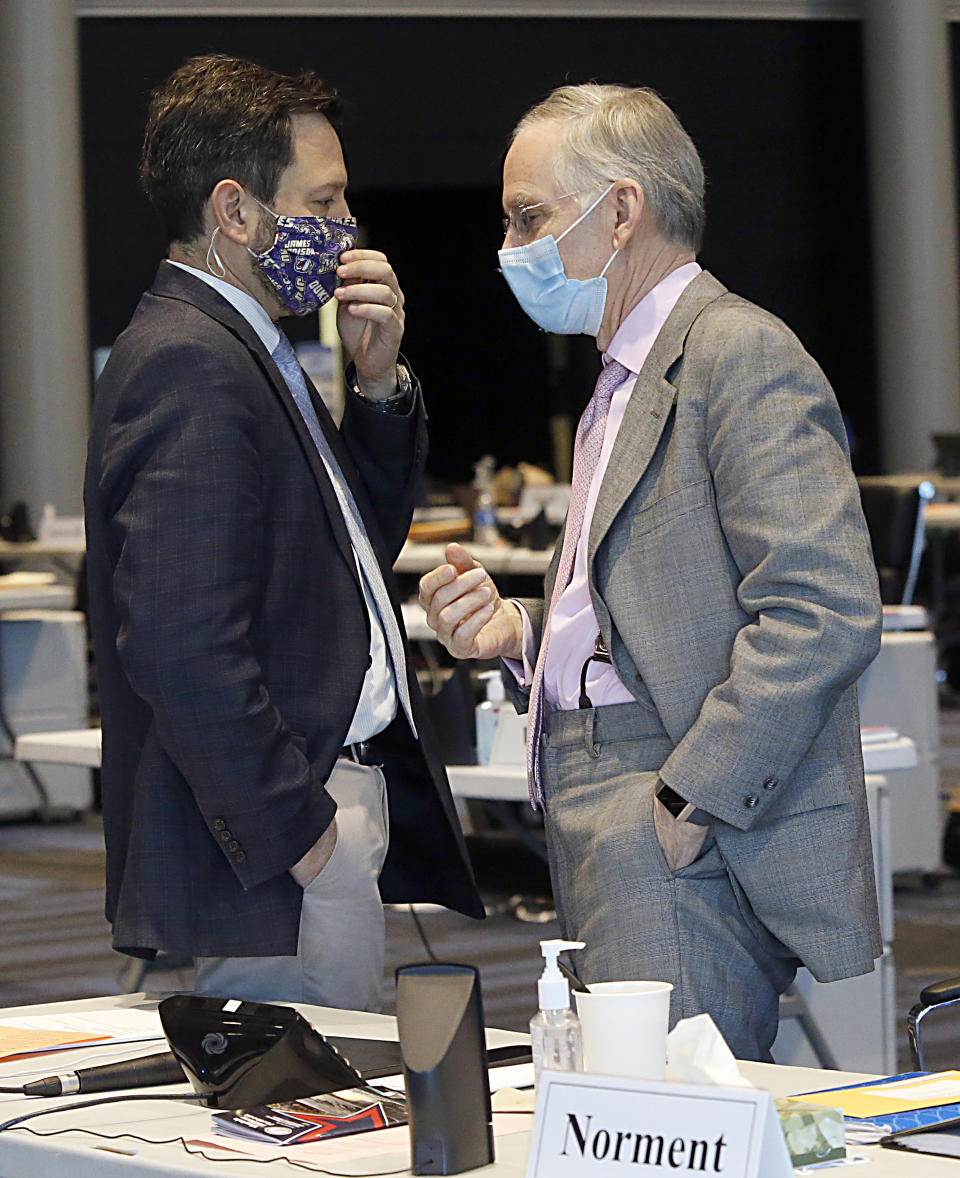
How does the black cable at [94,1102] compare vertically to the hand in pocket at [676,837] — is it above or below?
below

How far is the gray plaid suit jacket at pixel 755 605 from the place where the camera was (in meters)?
1.80

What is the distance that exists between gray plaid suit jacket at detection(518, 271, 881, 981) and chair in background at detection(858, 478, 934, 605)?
Result: 5217mm

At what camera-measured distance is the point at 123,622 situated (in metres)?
2.02

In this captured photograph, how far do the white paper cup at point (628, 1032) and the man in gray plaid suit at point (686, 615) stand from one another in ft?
1.69

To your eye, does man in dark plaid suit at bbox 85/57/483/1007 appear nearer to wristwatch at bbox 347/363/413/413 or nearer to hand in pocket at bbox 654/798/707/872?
wristwatch at bbox 347/363/413/413

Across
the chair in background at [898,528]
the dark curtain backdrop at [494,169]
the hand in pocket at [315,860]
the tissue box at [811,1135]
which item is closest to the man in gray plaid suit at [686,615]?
the hand in pocket at [315,860]

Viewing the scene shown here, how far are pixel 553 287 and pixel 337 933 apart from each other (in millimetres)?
793

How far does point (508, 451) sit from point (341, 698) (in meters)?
15.1

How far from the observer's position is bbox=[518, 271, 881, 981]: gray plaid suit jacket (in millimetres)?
1799

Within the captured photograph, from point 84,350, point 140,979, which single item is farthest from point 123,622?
point 84,350

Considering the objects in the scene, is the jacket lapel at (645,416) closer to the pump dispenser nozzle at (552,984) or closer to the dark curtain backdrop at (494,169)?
the pump dispenser nozzle at (552,984)

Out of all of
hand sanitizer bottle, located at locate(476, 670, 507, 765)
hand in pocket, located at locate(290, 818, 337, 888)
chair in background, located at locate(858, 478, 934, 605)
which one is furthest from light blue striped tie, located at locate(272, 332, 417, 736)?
chair in background, located at locate(858, 478, 934, 605)

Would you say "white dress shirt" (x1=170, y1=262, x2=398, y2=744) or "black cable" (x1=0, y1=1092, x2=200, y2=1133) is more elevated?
"white dress shirt" (x1=170, y1=262, x2=398, y2=744)

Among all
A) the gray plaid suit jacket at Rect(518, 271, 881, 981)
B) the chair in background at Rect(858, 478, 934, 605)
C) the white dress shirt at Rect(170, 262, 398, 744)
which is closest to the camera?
the gray plaid suit jacket at Rect(518, 271, 881, 981)
